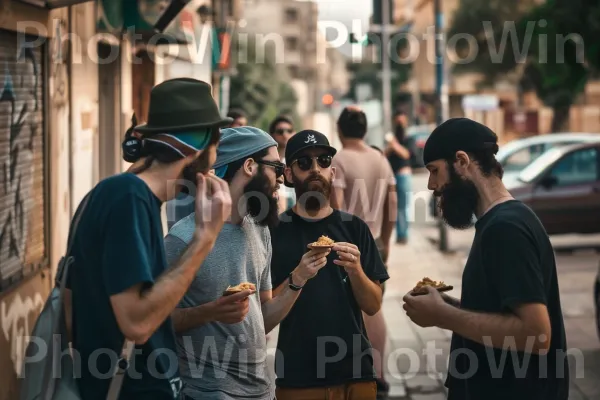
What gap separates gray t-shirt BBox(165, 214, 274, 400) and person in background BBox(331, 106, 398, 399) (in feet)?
12.1

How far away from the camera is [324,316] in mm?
5121

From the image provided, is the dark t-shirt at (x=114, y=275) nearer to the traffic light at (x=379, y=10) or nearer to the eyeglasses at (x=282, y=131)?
the eyeglasses at (x=282, y=131)

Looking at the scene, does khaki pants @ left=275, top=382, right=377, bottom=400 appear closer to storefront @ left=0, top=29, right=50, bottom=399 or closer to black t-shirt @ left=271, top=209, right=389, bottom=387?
black t-shirt @ left=271, top=209, right=389, bottom=387

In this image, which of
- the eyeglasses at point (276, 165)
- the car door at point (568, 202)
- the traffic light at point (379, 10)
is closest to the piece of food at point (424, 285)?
the eyeglasses at point (276, 165)

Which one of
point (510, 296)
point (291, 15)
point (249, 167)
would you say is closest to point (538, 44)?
point (249, 167)

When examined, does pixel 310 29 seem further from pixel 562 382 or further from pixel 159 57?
pixel 562 382

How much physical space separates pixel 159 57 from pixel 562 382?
1225 centimetres

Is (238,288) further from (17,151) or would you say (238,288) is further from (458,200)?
(17,151)

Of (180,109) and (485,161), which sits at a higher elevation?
(180,109)

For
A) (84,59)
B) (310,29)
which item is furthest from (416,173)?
(310,29)

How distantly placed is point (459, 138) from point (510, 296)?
0.65 m

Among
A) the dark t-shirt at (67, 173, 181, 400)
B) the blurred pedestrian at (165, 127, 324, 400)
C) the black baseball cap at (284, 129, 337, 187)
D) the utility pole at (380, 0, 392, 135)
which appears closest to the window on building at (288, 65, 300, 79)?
the utility pole at (380, 0, 392, 135)

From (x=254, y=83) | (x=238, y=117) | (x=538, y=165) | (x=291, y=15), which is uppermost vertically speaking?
(x=291, y=15)

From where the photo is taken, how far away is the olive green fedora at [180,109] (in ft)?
11.3
